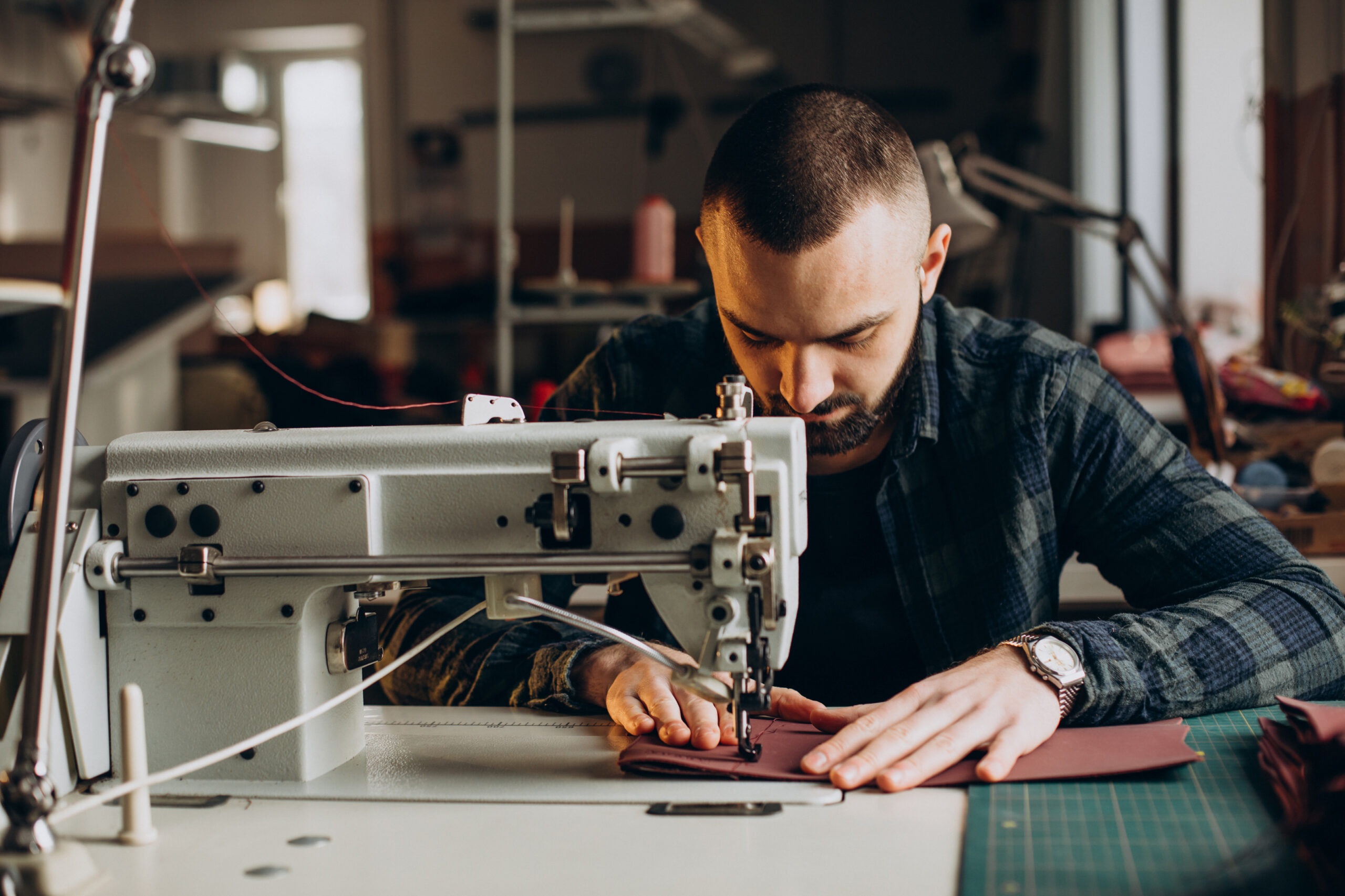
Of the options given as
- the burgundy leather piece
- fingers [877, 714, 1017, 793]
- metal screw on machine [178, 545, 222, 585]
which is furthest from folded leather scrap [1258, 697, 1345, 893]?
metal screw on machine [178, 545, 222, 585]

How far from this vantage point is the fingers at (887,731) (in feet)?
3.42

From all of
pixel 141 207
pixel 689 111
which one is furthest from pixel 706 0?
pixel 141 207

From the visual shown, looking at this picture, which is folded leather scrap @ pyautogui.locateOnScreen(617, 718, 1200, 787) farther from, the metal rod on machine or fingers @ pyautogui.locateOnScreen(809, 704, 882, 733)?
the metal rod on machine

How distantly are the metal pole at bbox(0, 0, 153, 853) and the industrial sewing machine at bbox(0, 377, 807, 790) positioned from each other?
0.26 meters

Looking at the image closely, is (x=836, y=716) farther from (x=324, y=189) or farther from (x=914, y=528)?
(x=324, y=189)

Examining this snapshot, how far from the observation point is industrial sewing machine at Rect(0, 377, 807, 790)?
107 cm

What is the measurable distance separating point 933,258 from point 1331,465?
101 cm

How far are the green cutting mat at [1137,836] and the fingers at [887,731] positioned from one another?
7 cm

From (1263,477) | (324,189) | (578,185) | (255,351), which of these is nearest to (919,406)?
(255,351)

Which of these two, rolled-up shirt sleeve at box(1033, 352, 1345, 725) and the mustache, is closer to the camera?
rolled-up shirt sleeve at box(1033, 352, 1345, 725)

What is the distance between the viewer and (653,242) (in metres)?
3.34

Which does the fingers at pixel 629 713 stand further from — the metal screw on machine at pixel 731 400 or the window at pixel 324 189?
the window at pixel 324 189

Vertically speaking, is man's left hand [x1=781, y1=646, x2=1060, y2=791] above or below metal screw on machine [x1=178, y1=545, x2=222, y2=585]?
below

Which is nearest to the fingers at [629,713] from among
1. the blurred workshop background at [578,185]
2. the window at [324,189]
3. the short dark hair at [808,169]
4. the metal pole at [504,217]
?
the short dark hair at [808,169]
